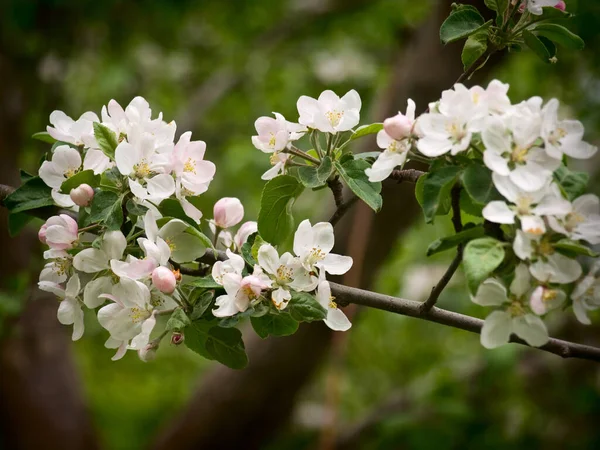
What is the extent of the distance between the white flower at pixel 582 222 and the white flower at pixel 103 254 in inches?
13.7

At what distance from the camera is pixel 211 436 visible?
1.88 meters

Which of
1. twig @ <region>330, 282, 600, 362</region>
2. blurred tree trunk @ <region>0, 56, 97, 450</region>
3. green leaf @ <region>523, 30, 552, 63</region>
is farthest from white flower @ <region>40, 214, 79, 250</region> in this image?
blurred tree trunk @ <region>0, 56, 97, 450</region>

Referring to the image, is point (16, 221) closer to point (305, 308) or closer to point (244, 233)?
point (244, 233)

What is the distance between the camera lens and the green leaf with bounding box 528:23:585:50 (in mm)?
650

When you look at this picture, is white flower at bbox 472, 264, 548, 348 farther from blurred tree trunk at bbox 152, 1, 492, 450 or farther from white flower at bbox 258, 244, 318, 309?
blurred tree trunk at bbox 152, 1, 492, 450

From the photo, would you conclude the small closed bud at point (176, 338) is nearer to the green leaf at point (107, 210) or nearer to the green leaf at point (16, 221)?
the green leaf at point (107, 210)

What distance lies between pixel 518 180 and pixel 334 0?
72.5 inches

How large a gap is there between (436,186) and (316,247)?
0.13 m

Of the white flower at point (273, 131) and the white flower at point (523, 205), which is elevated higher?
the white flower at point (523, 205)

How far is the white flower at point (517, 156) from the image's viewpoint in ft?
1.64

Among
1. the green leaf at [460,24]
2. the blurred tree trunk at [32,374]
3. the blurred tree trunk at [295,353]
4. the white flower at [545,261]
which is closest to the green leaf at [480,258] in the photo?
the white flower at [545,261]

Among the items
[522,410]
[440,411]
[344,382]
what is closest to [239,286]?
[440,411]

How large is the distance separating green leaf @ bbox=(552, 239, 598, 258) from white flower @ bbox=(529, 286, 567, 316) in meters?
0.03

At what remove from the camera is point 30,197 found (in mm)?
675
